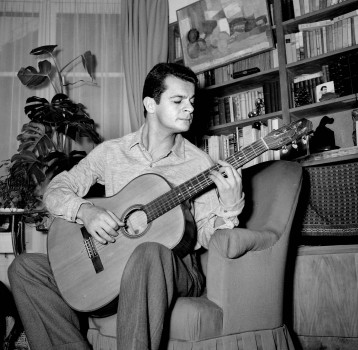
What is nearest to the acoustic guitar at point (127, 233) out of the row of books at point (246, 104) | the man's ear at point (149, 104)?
the man's ear at point (149, 104)

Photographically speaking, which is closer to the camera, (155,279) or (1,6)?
(155,279)

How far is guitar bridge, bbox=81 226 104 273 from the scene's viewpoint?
139 cm

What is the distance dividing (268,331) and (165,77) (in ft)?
3.88

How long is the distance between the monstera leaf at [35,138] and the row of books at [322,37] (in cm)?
209

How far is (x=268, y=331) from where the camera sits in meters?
1.27

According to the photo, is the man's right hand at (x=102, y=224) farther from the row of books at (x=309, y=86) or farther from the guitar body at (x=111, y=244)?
the row of books at (x=309, y=86)

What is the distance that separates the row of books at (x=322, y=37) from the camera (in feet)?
8.64

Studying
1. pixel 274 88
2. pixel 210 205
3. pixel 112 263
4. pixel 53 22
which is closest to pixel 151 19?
pixel 53 22

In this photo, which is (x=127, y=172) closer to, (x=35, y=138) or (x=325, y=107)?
(x=325, y=107)

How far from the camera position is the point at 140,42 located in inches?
141

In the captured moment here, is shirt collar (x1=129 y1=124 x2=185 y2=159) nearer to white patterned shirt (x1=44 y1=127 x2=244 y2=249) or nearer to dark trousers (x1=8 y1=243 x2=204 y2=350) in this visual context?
white patterned shirt (x1=44 y1=127 x2=244 y2=249)

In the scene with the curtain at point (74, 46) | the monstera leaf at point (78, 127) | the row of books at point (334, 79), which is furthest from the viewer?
the curtain at point (74, 46)

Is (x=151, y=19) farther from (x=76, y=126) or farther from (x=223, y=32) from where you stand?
(x=76, y=126)

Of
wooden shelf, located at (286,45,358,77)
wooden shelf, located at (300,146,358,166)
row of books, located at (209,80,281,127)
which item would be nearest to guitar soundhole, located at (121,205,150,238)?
wooden shelf, located at (300,146,358,166)
